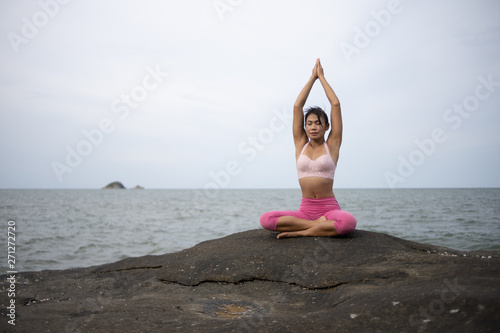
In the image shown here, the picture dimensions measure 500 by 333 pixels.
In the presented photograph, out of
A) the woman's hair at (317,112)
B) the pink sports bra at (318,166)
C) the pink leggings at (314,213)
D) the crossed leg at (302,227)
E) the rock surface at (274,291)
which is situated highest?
the woman's hair at (317,112)

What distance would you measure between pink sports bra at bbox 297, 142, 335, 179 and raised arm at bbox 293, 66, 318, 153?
0.28 m

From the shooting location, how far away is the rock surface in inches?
102

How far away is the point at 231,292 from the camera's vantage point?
406 cm

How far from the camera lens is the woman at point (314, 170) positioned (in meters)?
5.18

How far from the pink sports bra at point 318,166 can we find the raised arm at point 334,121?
4.1 inches

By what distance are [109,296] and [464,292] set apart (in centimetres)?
356

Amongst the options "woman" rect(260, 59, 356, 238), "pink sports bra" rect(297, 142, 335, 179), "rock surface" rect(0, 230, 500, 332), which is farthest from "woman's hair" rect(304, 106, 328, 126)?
"rock surface" rect(0, 230, 500, 332)

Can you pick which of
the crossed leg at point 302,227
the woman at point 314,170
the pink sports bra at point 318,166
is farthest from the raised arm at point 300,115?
the crossed leg at point 302,227

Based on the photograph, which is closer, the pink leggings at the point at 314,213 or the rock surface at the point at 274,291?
the rock surface at the point at 274,291

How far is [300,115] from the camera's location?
17.9 feet

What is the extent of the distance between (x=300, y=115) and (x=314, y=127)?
0.33 m

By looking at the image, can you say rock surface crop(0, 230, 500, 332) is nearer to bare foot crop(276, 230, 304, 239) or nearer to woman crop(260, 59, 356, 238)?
bare foot crop(276, 230, 304, 239)

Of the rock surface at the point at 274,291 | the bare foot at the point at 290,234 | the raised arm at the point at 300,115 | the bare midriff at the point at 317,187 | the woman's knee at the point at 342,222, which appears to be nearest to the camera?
the rock surface at the point at 274,291

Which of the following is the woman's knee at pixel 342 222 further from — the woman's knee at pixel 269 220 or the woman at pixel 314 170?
the woman's knee at pixel 269 220
